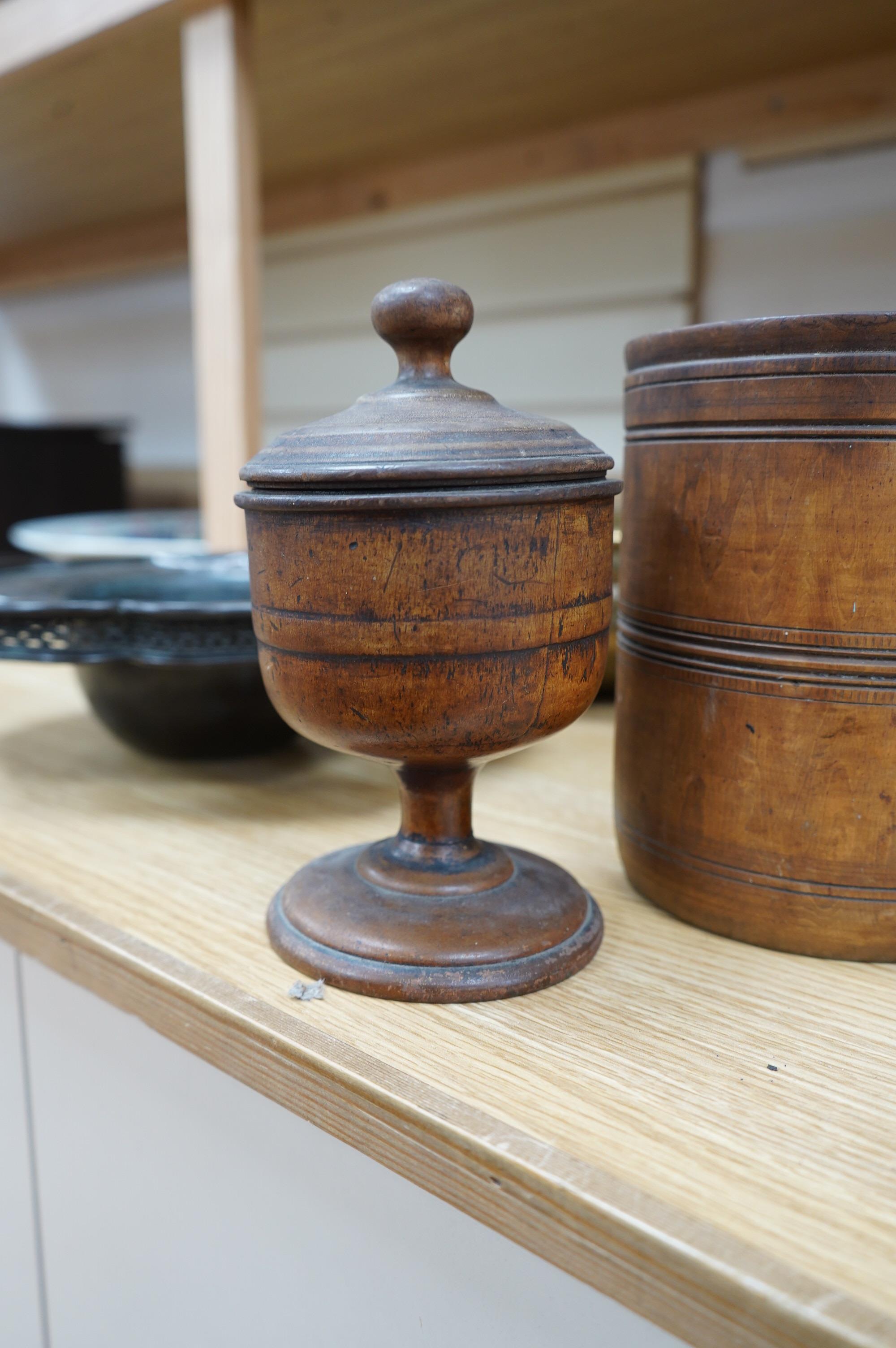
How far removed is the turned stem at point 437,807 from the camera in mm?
444

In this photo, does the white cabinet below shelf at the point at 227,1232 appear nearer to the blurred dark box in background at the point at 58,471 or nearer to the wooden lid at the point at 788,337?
the wooden lid at the point at 788,337

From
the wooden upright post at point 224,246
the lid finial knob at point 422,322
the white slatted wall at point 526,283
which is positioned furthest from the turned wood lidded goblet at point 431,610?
the white slatted wall at point 526,283

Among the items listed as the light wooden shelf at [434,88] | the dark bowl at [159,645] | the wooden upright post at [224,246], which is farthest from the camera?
the light wooden shelf at [434,88]

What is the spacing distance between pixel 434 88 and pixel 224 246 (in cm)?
50

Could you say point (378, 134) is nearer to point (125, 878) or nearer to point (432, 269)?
point (432, 269)

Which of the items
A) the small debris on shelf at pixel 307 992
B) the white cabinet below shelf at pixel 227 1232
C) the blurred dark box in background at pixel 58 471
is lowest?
the white cabinet below shelf at pixel 227 1232

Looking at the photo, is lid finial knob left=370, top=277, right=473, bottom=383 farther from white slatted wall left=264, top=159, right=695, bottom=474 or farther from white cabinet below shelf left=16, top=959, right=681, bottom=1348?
white slatted wall left=264, top=159, right=695, bottom=474

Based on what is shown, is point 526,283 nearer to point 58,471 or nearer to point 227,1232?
point 58,471

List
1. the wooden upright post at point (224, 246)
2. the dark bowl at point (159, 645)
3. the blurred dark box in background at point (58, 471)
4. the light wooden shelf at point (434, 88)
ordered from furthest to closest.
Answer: the blurred dark box in background at point (58, 471), the light wooden shelf at point (434, 88), the wooden upright post at point (224, 246), the dark bowl at point (159, 645)

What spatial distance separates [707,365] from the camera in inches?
16.5

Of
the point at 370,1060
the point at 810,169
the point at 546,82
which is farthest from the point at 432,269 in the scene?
the point at 370,1060

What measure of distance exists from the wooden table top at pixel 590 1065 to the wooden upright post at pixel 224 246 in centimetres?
45

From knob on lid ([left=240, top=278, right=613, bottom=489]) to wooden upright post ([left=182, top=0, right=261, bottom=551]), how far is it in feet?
1.84

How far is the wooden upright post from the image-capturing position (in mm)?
884
